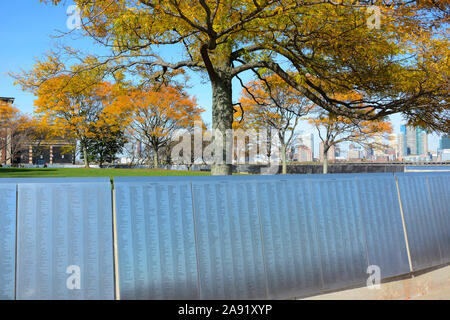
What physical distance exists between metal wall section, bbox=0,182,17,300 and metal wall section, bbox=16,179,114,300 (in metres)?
0.06

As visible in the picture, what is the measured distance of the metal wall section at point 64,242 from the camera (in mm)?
3666

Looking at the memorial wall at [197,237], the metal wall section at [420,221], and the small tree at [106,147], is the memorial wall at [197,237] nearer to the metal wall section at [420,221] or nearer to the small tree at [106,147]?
the metal wall section at [420,221]

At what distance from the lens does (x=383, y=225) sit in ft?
18.3

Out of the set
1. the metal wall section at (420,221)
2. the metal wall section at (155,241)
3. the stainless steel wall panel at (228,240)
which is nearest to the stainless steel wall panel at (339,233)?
the stainless steel wall panel at (228,240)

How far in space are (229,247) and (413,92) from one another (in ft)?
31.8

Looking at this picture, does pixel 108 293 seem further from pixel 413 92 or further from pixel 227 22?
pixel 413 92

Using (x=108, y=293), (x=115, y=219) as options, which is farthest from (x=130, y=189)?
(x=108, y=293)

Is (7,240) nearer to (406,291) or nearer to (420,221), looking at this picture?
(406,291)

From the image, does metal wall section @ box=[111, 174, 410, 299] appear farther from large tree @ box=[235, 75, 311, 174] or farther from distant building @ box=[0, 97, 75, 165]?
distant building @ box=[0, 97, 75, 165]

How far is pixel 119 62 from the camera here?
1365cm

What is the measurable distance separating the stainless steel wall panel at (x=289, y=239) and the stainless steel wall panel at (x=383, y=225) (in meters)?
1.10

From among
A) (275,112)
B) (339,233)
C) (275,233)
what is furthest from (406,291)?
(275,112)

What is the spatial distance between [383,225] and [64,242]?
473 centimetres

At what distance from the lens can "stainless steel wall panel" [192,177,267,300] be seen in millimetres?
4219
